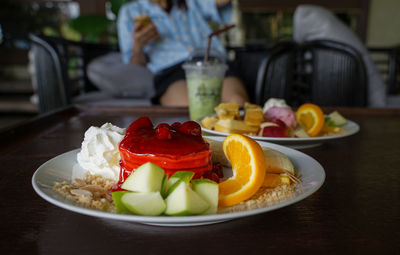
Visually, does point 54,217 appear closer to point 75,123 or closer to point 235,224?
point 235,224

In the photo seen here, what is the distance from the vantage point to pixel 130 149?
→ 55cm

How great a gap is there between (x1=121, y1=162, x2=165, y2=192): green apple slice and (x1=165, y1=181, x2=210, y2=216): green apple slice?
0.08ft

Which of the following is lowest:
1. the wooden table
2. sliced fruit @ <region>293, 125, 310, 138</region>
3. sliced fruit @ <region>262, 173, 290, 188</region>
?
the wooden table

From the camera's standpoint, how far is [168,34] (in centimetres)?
258

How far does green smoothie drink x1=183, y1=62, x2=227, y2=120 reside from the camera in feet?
4.26

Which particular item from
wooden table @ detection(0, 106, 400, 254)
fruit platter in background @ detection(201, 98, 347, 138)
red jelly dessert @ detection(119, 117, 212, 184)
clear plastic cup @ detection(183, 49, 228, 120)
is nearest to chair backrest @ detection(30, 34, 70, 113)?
clear plastic cup @ detection(183, 49, 228, 120)

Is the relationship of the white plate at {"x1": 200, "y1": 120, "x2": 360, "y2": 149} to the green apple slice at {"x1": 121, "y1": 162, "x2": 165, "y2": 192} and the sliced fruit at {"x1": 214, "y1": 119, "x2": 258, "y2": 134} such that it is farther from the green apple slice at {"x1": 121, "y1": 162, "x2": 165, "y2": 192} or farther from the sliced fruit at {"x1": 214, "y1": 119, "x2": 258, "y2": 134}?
the green apple slice at {"x1": 121, "y1": 162, "x2": 165, "y2": 192}

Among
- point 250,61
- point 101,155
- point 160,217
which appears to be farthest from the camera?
point 250,61

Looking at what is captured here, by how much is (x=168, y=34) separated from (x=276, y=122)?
1.79 meters

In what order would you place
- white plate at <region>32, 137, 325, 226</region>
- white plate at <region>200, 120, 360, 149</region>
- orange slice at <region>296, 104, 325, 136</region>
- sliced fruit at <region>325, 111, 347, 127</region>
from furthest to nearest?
sliced fruit at <region>325, 111, 347, 127</region>, orange slice at <region>296, 104, 325, 136</region>, white plate at <region>200, 120, 360, 149</region>, white plate at <region>32, 137, 325, 226</region>

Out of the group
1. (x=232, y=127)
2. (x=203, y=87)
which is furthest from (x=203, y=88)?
(x=232, y=127)

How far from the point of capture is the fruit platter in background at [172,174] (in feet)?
1.48

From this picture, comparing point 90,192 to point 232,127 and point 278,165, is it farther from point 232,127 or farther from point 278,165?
point 232,127

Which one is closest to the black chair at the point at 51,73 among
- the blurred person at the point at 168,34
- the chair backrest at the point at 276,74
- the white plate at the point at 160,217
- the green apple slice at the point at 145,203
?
the blurred person at the point at 168,34
